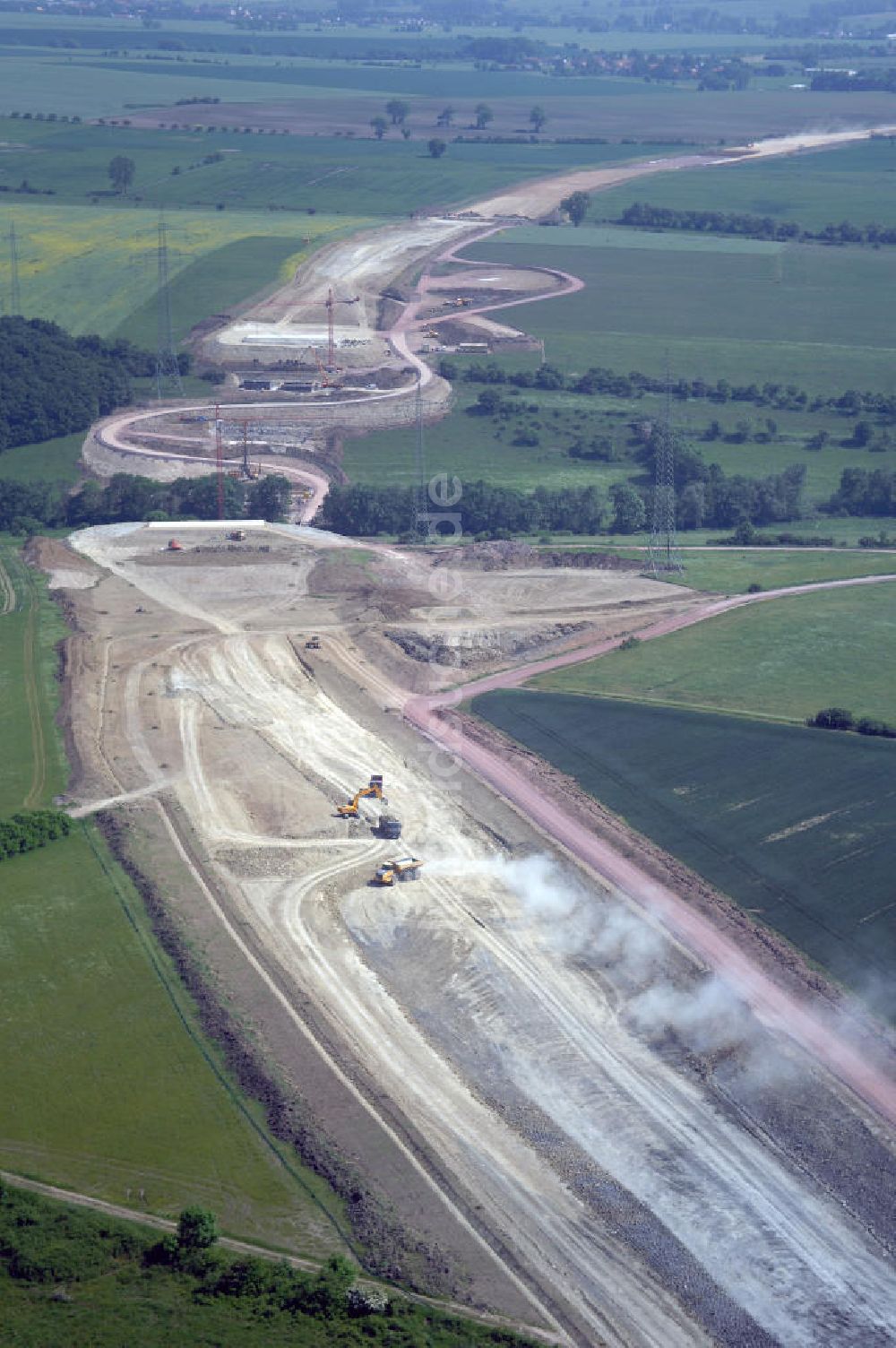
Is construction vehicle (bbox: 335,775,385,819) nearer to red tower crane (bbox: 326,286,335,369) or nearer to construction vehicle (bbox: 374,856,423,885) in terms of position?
construction vehicle (bbox: 374,856,423,885)

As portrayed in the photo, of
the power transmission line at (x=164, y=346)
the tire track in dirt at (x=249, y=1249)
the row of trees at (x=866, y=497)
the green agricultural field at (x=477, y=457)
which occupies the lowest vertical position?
the tire track in dirt at (x=249, y=1249)

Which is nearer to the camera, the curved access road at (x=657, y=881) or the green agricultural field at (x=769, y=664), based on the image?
the curved access road at (x=657, y=881)

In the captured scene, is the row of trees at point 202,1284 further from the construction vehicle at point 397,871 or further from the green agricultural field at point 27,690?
the green agricultural field at point 27,690

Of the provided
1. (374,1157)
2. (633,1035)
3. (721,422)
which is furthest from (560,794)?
(721,422)

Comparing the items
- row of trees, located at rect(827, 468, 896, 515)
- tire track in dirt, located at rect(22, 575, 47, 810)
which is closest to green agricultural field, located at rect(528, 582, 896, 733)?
tire track in dirt, located at rect(22, 575, 47, 810)

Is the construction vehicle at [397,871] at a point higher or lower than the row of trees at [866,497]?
lower

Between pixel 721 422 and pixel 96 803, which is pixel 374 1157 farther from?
pixel 721 422

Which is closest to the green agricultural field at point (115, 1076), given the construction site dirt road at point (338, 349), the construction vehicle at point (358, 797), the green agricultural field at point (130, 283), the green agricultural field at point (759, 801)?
the construction vehicle at point (358, 797)
